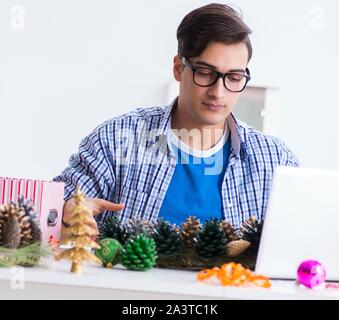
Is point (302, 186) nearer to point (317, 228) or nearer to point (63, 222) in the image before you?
point (317, 228)

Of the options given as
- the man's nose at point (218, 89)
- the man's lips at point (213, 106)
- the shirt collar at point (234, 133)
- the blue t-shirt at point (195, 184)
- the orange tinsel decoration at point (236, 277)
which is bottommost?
the blue t-shirt at point (195, 184)

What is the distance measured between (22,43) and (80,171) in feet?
6.45

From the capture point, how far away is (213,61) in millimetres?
2139

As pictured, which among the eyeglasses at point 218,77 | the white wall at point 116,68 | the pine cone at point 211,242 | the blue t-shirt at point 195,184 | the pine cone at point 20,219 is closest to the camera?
the pine cone at point 20,219

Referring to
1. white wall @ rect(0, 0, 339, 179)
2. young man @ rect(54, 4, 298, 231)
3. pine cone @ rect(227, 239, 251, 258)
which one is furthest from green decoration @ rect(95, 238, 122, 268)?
white wall @ rect(0, 0, 339, 179)

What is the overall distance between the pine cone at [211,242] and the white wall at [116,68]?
8.19 ft

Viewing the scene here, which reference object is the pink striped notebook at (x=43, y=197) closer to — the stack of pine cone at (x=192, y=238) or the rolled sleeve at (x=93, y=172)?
the stack of pine cone at (x=192, y=238)

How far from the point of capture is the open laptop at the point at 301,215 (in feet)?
4.86

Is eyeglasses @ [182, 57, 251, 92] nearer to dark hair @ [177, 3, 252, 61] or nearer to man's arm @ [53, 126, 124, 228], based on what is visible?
dark hair @ [177, 3, 252, 61]

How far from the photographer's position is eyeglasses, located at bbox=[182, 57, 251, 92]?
6.97 feet

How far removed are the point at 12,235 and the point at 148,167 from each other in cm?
87

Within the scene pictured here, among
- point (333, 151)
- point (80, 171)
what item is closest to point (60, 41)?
point (333, 151)

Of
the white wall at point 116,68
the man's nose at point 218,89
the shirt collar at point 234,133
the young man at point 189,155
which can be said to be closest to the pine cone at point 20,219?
the young man at point 189,155

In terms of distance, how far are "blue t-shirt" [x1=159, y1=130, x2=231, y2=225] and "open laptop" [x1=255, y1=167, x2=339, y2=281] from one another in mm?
765
